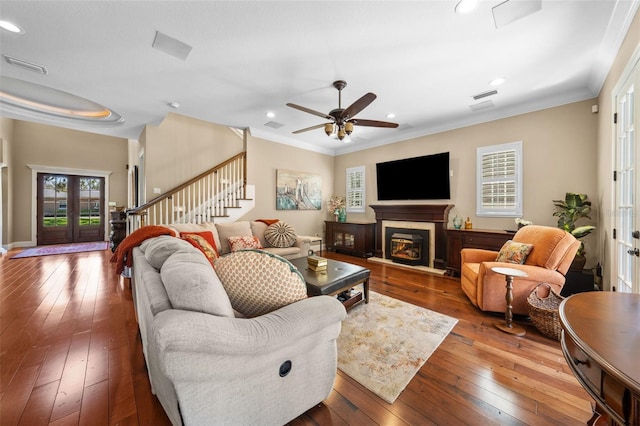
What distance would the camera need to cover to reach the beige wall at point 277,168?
5297mm

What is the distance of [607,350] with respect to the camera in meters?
0.66

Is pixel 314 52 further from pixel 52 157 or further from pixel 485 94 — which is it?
pixel 52 157

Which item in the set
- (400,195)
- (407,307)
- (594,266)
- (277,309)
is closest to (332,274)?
(407,307)

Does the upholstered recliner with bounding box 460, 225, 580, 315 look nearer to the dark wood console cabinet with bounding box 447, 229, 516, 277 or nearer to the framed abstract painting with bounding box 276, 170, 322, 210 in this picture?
the dark wood console cabinet with bounding box 447, 229, 516, 277

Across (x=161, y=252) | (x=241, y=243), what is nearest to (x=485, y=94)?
(x=241, y=243)

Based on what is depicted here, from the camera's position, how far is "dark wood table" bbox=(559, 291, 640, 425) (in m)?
0.57

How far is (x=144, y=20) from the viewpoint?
2104mm

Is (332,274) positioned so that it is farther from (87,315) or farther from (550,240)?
(87,315)

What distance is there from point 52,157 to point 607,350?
35.1ft

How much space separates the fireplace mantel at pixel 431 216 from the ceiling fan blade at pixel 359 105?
2.63 metres

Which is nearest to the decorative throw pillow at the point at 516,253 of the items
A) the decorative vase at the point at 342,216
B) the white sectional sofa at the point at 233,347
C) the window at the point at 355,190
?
the white sectional sofa at the point at 233,347

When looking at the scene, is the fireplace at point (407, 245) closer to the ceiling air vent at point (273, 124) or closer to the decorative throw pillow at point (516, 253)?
the decorative throw pillow at point (516, 253)

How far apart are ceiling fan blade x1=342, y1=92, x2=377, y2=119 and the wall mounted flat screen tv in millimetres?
2564

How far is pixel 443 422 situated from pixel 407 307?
5.00ft
